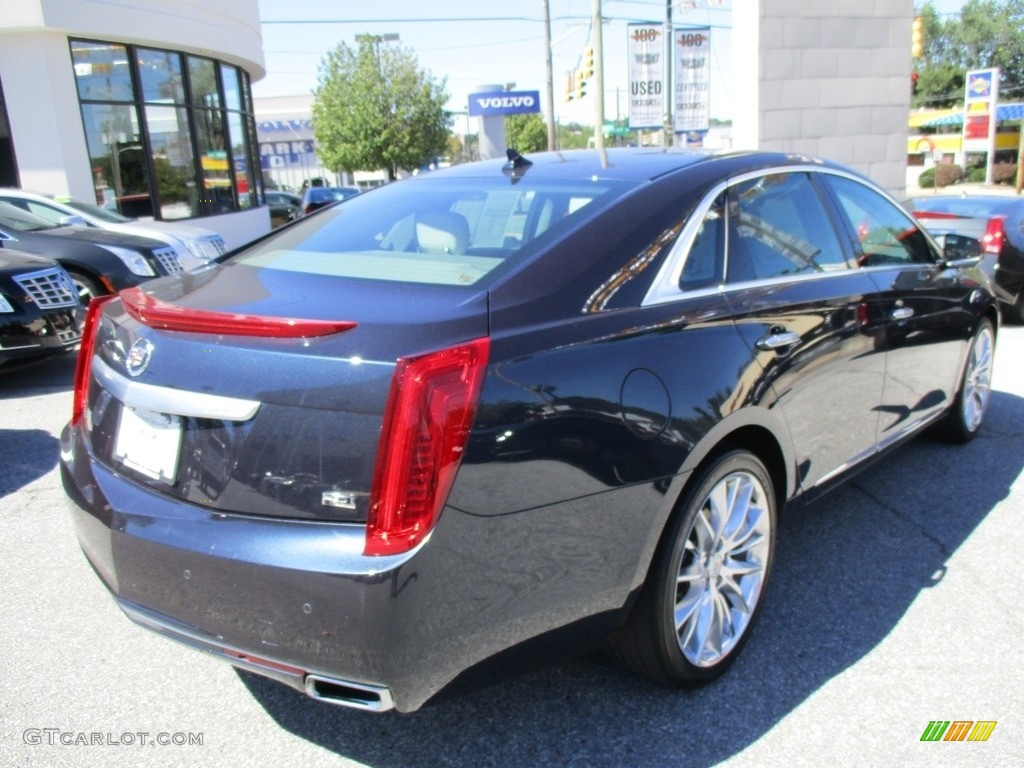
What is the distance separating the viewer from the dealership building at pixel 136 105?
1366 centimetres

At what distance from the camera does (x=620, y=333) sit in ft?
8.14

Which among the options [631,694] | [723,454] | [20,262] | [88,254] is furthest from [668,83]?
[631,694]

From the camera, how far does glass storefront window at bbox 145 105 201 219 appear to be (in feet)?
52.3

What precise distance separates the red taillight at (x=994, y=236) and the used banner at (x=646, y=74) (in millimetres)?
13715

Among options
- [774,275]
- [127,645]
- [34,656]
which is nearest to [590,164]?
[774,275]

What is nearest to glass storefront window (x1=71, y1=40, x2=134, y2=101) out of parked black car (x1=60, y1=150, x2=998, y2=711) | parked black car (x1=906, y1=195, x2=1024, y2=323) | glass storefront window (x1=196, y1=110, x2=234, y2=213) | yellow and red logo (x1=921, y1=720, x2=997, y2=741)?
glass storefront window (x1=196, y1=110, x2=234, y2=213)

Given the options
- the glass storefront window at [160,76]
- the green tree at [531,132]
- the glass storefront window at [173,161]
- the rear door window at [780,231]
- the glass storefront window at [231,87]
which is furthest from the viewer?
the green tree at [531,132]

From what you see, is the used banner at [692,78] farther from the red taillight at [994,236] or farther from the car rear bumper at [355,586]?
the car rear bumper at [355,586]

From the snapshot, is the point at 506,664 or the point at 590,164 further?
the point at 590,164

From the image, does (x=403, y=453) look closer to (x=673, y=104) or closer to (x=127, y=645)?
(x=127, y=645)

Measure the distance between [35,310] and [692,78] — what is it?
17022 mm

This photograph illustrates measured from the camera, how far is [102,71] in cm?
1482

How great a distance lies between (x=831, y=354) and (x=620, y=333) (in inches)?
49.2

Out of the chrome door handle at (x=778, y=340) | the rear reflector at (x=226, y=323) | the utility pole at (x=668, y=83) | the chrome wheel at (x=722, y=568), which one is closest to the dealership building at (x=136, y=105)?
the utility pole at (x=668, y=83)
